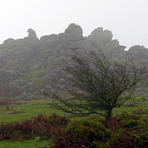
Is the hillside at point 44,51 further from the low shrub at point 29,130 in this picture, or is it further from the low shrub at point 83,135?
the low shrub at point 83,135

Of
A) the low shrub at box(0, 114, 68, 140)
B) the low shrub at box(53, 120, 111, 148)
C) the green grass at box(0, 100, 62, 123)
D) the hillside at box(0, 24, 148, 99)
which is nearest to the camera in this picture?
the low shrub at box(53, 120, 111, 148)

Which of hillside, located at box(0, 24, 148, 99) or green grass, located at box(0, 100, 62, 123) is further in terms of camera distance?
hillside, located at box(0, 24, 148, 99)

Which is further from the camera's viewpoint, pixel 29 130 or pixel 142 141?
pixel 29 130

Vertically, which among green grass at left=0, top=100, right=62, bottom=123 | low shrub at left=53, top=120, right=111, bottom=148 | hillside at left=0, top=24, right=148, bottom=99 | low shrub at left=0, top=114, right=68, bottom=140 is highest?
hillside at left=0, top=24, right=148, bottom=99

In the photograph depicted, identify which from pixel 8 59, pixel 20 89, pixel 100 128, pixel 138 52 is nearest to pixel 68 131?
pixel 100 128

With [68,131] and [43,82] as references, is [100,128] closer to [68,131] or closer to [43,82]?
[68,131]

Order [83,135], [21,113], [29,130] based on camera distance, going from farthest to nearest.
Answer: [21,113]
[29,130]
[83,135]

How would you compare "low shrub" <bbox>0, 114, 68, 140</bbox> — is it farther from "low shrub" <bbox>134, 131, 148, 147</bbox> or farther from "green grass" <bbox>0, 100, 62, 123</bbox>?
"low shrub" <bbox>134, 131, 148, 147</bbox>

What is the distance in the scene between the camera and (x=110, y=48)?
11794cm

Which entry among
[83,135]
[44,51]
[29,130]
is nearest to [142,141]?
[83,135]

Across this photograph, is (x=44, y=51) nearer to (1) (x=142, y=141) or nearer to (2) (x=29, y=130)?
(2) (x=29, y=130)

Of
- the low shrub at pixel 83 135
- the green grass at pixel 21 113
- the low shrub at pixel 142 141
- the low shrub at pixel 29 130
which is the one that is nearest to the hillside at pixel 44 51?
the green grass at pixel 21 113

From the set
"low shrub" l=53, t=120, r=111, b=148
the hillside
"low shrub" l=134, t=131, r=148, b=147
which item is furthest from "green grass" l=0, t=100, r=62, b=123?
the hillside

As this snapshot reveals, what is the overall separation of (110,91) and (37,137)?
7.54 m
